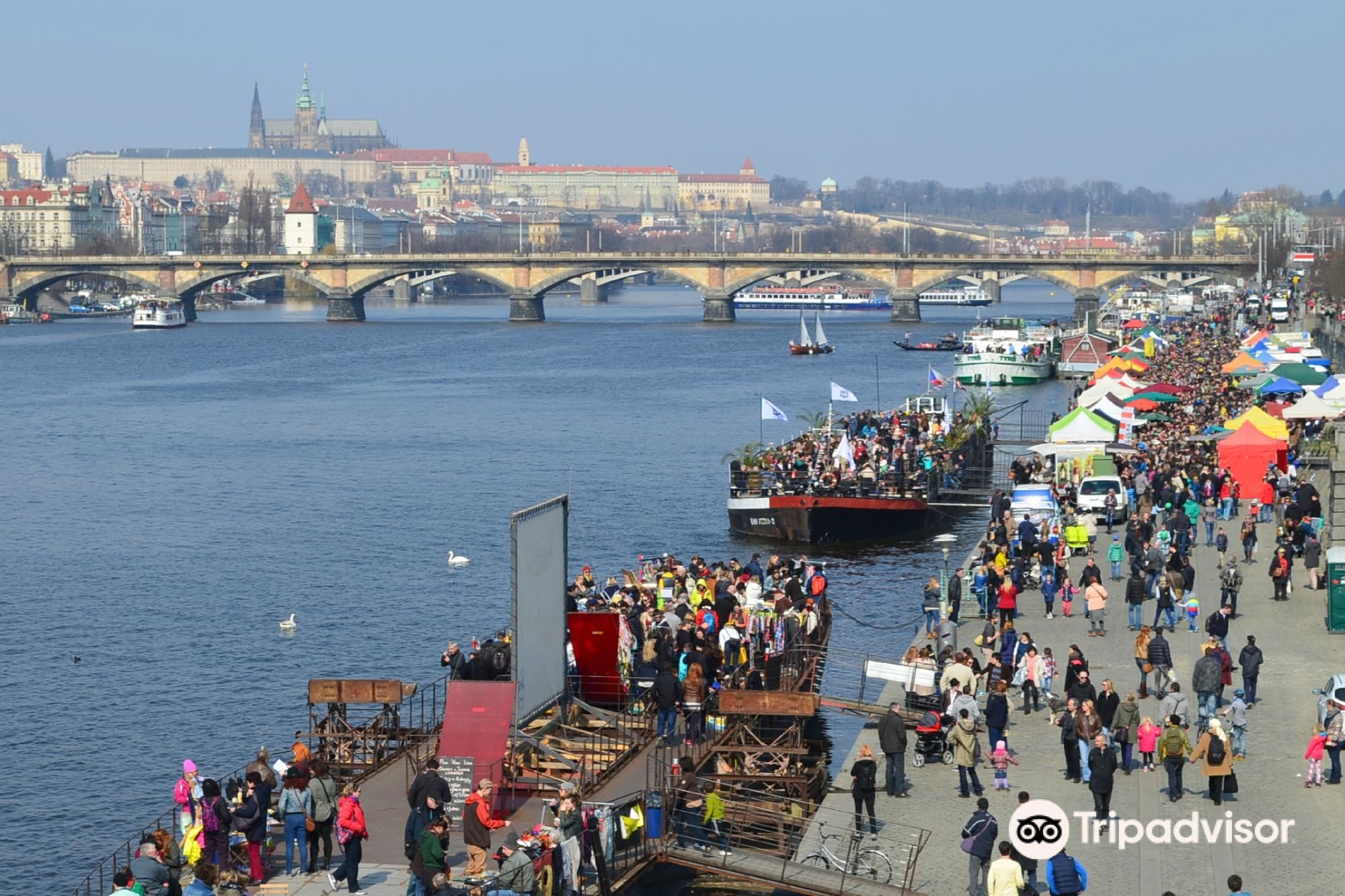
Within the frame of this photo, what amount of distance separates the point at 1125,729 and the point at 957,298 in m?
167

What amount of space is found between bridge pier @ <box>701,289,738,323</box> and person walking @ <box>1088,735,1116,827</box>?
119 m

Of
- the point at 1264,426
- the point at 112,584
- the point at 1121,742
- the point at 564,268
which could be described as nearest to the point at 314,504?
the point at 112,584

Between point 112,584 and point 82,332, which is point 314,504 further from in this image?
point 82,332

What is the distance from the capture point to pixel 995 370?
86.1 meters

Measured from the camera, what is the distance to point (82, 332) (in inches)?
5330

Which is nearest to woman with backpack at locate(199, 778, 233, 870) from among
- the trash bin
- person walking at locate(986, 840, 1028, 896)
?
person walking at locate(986, 840, 1028, 896)

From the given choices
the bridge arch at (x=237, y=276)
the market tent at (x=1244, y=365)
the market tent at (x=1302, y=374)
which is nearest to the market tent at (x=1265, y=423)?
the market tent at (x=1302, y=374)

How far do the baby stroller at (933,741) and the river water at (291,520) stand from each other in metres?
5.51

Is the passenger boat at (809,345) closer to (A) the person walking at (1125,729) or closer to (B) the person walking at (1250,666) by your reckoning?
(B) the person walking at (1250,666)

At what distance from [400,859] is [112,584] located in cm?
2342

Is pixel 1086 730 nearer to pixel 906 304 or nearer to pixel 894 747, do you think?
pixel 894 747

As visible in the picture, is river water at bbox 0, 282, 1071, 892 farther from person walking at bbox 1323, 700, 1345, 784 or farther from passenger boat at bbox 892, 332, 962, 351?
person walking at bbox 1323, 700, 1345, 784

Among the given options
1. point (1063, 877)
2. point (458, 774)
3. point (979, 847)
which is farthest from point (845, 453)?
point (1063, 877)

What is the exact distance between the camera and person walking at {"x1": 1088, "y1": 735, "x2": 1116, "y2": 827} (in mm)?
18031
